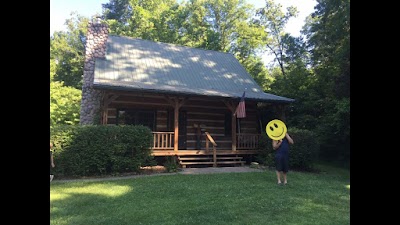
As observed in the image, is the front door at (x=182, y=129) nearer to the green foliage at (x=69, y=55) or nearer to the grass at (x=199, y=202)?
the grass at (x=199, y=202)

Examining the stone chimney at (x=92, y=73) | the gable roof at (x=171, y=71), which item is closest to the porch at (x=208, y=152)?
the gable roof at (x=171, y=71)

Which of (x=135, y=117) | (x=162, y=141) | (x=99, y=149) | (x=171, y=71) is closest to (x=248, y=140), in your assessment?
(x=162, y=141)

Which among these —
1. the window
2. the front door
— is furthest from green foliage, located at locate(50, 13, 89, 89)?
the front door

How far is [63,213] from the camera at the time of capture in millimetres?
5633

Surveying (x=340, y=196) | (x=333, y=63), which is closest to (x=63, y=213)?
(x=340, y=196)

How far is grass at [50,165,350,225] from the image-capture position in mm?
5383

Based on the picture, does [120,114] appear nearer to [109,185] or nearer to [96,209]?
[109,185]

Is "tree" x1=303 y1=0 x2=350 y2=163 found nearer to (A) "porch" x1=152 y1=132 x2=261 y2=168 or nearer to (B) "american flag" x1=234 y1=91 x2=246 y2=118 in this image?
(A) "porch" x1=152 y1=132 x2=261 y2=168

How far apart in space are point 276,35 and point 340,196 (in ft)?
92.7

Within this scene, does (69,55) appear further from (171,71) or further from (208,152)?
(208,152)

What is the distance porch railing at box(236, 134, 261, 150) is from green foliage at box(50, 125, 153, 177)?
201 inches

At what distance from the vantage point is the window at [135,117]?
14.2 meters

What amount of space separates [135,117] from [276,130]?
7992mm
